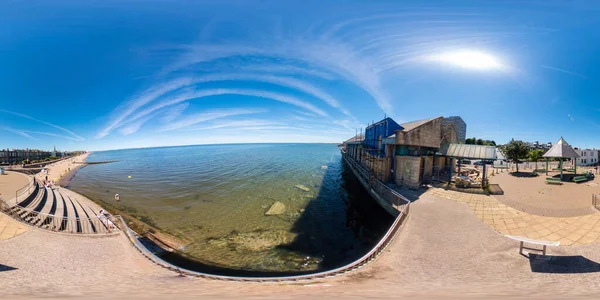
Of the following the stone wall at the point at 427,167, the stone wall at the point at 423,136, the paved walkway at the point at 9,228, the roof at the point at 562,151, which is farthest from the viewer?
the stone wall at the point at 427,167

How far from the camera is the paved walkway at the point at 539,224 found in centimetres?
794

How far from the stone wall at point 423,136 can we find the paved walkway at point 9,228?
82.7 feet

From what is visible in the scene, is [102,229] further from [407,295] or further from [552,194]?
[552,194]

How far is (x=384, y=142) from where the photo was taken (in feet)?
64.9

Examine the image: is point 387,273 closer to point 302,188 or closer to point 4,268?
point 4,268

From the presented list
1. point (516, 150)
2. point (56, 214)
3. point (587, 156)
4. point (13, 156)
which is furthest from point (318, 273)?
point (13, 156)

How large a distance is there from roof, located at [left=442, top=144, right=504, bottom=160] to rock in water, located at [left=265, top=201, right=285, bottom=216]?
1681cm

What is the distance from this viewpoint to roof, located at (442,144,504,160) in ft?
53.9

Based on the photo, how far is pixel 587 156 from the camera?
48.1m

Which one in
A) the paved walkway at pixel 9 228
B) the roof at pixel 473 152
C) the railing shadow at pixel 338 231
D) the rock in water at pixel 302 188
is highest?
the roof at pixel 473 152

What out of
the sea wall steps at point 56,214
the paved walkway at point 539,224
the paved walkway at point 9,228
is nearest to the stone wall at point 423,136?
the paved walkway at point 539,224

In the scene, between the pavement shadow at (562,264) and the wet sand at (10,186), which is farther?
the wet sand at (10,186)

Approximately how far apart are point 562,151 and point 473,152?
10071 mm

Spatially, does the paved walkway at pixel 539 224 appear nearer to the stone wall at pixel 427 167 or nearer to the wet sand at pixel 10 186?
the stone wall at pixel 427 167
